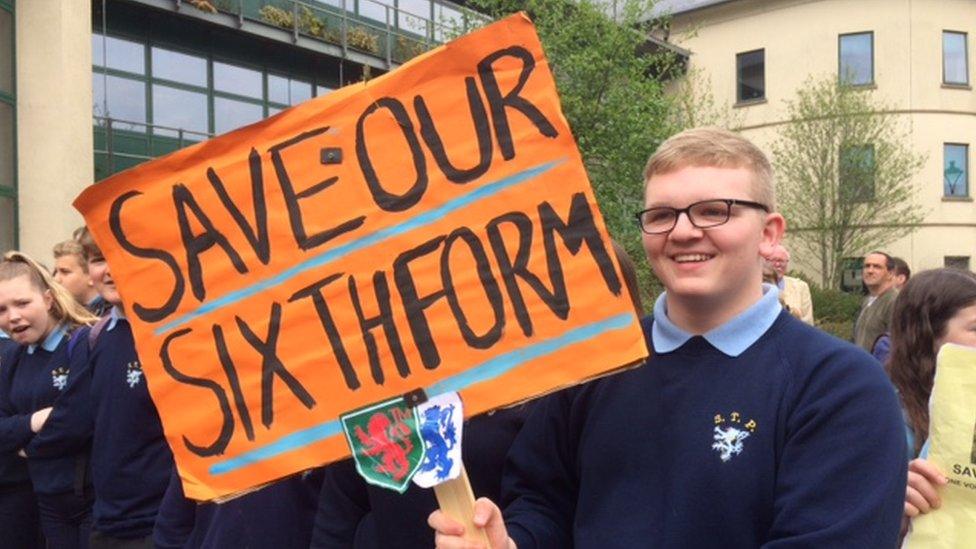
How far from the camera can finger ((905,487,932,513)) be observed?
7.38 feet

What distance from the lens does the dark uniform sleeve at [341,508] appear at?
8.19ft

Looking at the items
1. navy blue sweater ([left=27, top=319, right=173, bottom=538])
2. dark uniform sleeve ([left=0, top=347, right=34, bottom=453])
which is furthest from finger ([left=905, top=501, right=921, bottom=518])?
dark uniform sleeve ([left=0, top=347, right=34, bottom=453])

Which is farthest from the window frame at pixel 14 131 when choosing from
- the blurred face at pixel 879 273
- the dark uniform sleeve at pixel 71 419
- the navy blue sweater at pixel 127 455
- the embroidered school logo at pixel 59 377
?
the blurred face at pixel 879 273

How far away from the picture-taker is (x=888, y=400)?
171cm

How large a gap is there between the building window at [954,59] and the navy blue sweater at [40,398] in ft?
99.9

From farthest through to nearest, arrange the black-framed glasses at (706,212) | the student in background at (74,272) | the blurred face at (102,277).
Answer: the student in background at (74,272) < the blurred face at (102,277) < the black-framed glasses at (706,212)

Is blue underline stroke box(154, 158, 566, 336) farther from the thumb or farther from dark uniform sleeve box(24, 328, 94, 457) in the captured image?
dark uniform sleeve box(24, 328, 94, 457)

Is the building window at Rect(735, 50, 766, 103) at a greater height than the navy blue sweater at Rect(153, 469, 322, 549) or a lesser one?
greater

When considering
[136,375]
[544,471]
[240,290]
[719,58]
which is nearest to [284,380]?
[240,290]

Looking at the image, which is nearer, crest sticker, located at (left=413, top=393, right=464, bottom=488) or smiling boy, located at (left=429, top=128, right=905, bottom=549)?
smiling boy, located at (left=429, top=128, right=905, bottom=549)

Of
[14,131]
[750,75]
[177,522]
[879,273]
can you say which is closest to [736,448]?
[177,522]

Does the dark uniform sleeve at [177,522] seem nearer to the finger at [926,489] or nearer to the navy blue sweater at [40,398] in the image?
the navy blue sweater at [40,398]

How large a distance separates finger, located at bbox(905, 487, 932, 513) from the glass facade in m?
11.7

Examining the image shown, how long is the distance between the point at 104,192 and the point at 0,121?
11000 mm
